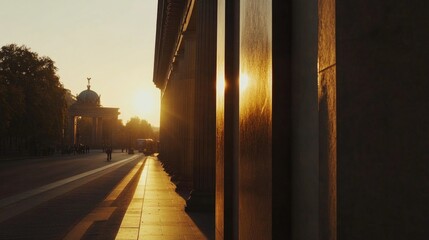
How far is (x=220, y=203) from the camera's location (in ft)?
18.9

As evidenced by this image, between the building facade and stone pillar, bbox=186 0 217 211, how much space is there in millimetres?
8786

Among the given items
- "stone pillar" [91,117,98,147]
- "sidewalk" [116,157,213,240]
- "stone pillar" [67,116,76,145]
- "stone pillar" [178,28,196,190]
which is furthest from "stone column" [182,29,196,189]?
"stone pillar" [91,117,98,147]

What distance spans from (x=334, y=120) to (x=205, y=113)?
11.5m

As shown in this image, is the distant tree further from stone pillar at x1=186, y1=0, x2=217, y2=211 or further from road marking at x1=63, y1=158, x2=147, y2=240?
stone pillar at x1=186, y1=0, x2=217, y2=211

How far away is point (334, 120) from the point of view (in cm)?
215

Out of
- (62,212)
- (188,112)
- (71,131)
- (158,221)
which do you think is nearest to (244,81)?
(158,221)

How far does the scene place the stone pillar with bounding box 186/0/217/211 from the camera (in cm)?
1320

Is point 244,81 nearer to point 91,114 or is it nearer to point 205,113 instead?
point 205,113
